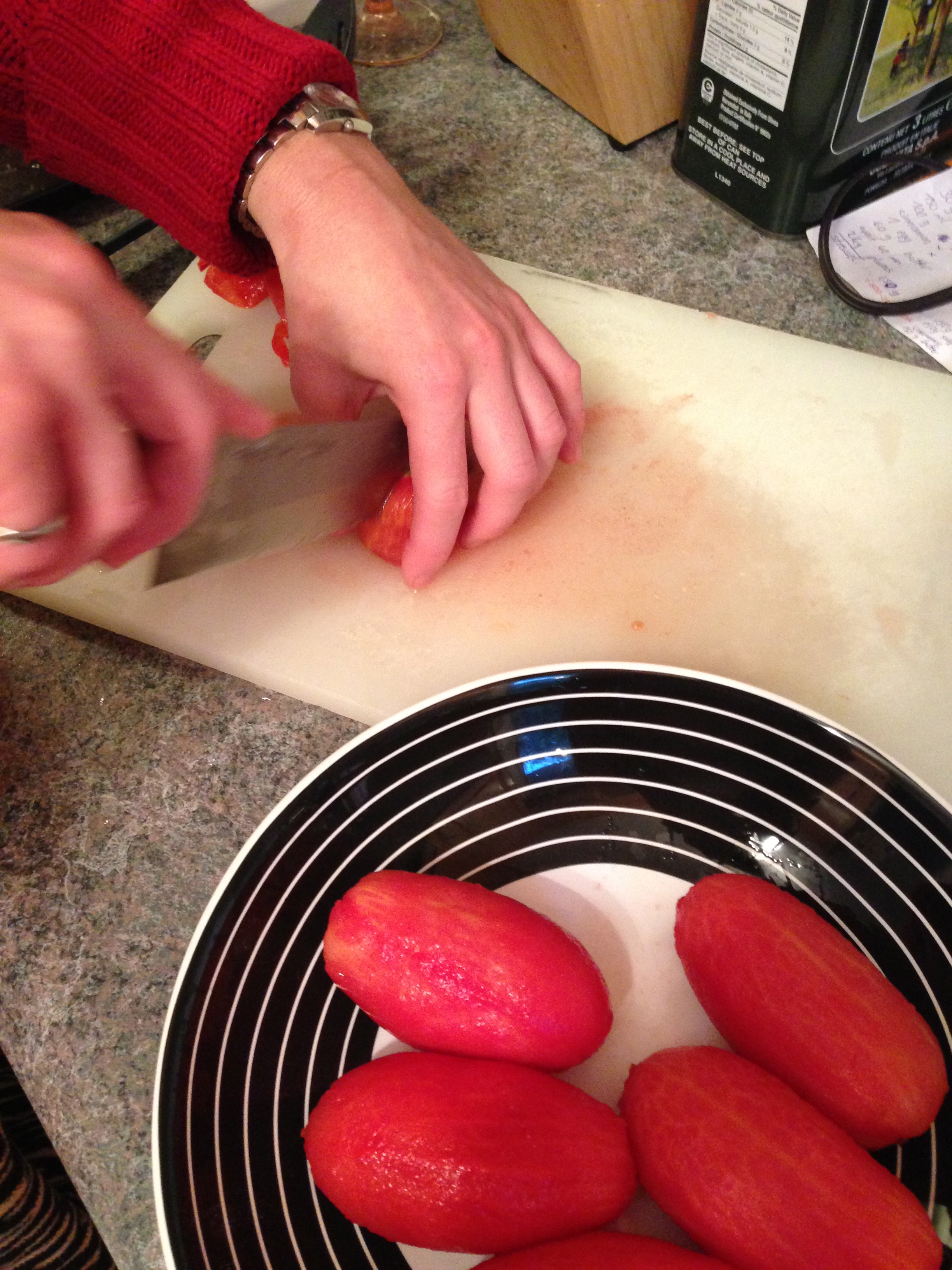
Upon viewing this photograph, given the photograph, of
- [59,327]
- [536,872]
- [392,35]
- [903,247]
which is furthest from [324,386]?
[392,35]

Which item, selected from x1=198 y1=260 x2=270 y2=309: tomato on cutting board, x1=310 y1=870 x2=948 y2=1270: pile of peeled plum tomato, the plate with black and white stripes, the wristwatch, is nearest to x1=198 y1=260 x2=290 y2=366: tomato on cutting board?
x1=198 y1=260 x2=270 y2=309: tomato on cutting board

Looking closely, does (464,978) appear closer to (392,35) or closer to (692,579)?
(692,579)

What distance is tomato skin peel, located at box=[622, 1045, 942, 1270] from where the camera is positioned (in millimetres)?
457

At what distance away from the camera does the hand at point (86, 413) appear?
43 cm

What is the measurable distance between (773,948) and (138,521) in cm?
48

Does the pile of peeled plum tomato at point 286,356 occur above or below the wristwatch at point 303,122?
below

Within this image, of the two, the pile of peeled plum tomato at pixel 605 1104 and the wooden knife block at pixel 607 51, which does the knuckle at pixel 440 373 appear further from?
the wooden knife block at pixel 607 51

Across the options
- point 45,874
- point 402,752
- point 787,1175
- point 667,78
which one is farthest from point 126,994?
point 667,78

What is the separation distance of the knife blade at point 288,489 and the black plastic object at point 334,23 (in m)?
0.61

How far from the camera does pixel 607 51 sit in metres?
1.00

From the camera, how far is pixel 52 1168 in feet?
2.71

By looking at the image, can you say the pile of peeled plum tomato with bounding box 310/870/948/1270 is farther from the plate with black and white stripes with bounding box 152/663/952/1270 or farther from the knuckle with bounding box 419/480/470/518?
the knuckle with bounding box 419/480/470/518

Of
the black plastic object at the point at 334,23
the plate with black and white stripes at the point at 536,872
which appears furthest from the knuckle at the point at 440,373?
the black plastic object at the point at 334,23

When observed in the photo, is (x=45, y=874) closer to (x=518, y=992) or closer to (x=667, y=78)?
(x=518, y=992)
